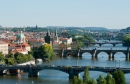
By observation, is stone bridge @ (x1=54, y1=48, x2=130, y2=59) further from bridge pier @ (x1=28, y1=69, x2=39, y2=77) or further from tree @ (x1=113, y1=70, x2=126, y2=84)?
tree @ (x1=113, y1=70, x2=126, y2=84)

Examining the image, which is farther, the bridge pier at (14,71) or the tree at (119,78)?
the bridge pier at (14,71)

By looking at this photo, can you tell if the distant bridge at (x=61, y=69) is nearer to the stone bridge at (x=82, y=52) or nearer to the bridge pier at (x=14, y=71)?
the bridge pier at (x=14, y=71)

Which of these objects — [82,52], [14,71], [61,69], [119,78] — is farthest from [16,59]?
[119,78]

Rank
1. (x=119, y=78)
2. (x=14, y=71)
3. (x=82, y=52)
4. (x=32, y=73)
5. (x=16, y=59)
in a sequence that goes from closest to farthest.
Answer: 1. (x=119, y=78)
2. (x=32, y=73)
3. (x=14, y=71)
4. (x=16, y=59)
5. (x=82, y=52)

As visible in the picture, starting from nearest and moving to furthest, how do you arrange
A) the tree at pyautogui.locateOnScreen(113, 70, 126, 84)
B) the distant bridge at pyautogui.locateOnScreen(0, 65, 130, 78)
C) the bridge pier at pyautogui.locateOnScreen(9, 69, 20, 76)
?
the tree at pyautogui.locateOnScreen(113, 70, 126, 84) → the distant bridge at pyautogui.locateOnScreen(0, 65, 130, 78) → the bridge pier at pyautogui.locateOnScreen(9, 69, 20, 76)

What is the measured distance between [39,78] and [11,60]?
7.73 m

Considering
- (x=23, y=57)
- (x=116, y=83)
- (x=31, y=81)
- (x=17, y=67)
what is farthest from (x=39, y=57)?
(x=116, y=83)

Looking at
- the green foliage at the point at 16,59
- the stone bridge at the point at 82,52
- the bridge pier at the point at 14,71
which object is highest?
the green foliage at the point at 16,59

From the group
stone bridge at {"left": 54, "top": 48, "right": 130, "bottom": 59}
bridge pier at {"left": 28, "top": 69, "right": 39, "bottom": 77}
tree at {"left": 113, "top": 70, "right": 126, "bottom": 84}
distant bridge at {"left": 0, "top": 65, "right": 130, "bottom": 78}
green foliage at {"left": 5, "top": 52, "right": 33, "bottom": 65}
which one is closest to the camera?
tree at {"left": 113, "top": 70, "right": 126, "bottom": 84}

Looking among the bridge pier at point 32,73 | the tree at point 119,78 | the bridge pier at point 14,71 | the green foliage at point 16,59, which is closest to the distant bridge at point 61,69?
the bridge pier at point 32,73

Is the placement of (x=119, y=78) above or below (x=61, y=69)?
above

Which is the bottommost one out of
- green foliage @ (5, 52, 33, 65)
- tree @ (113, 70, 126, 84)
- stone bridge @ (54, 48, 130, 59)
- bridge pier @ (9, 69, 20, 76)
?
stone bridge @ (54, 48, 130, 59)

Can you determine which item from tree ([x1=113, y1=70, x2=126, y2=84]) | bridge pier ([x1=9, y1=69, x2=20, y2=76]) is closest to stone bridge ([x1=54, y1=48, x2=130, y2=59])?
bridge pier ([x1=9, y1=69, x2=20, y2=76])

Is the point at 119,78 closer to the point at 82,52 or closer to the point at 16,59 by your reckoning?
the point at 16,59
